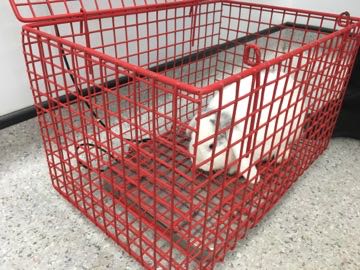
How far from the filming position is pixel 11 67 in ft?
4.13

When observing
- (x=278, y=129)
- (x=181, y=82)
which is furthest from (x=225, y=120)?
(x=181, y=82)

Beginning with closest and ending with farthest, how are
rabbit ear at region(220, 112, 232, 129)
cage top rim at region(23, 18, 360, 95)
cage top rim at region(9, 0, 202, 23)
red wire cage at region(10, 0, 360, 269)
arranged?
cage top rim at region(23, 18, 360, 95) → red wire cage at region(10, 0, 360, 269) → cage top rim at region(9, 0, 202, 23) → rabbit ear at region(220, 112, 232, 129)

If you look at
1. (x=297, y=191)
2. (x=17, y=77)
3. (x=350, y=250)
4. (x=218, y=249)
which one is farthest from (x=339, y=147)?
(x=17, y=77)

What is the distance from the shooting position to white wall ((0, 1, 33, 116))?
1180 mm

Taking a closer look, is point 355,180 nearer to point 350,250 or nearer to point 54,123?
point 350,250

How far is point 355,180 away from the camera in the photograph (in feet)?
3.68

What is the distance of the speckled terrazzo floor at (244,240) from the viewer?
82 cm

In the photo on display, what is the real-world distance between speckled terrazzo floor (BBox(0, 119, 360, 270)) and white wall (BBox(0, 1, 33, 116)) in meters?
0.25

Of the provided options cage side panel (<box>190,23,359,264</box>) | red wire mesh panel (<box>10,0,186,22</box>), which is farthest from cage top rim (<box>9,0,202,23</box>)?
cage side panel (<box>190,23,359,264</box>)

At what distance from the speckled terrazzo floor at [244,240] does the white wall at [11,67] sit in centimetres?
25

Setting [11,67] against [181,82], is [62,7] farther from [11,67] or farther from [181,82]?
[181,82]

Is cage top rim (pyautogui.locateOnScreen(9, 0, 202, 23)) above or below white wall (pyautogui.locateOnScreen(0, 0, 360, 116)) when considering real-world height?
above

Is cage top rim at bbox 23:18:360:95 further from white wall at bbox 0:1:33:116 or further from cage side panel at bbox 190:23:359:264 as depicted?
white wall at bbox 0:1:33:116

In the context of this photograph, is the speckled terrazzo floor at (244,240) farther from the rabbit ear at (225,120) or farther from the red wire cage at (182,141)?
the rabbit ear at (225,120)
